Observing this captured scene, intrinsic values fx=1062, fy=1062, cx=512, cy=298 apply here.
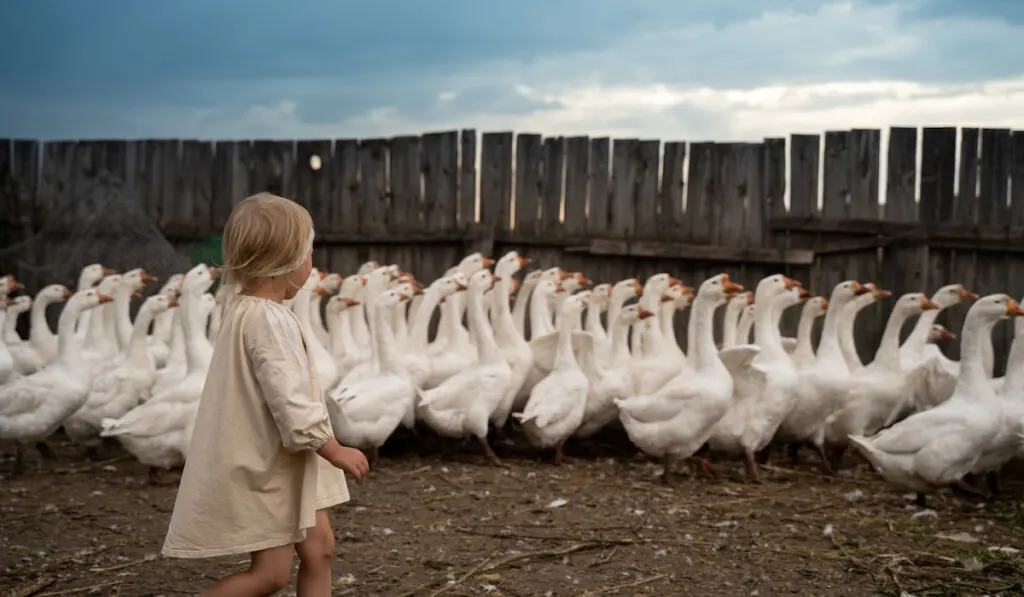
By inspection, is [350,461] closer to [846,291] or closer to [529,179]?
[846,291]

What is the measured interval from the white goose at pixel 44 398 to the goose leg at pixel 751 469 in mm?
5007

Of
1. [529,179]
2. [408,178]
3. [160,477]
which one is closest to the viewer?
[160,477]

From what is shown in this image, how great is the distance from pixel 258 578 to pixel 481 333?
553cm

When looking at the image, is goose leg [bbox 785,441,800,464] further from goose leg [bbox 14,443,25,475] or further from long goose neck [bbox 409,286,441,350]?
goose leg [bbox 14,443,25,475]

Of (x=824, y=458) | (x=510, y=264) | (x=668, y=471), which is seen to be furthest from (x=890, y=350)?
(x=510, y=264)

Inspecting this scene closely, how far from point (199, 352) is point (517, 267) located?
3428 millimetres

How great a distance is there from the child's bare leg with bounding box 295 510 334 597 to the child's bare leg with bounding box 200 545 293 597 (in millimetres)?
93

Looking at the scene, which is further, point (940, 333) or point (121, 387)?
point (940, 333)

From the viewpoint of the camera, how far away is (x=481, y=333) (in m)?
8.95

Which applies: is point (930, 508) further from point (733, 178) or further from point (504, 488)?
point (733, 178)

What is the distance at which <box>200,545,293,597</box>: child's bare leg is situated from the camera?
11.4 ft

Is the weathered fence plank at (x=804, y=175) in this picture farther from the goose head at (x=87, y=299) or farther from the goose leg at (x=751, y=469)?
the goose head at (x=87, y=299)

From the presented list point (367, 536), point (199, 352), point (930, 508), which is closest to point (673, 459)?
point (930, 508)

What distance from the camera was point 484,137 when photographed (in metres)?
11.6
